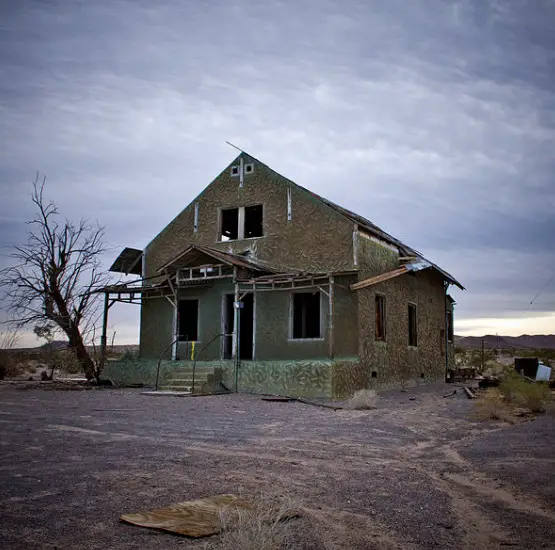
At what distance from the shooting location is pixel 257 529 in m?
3.65

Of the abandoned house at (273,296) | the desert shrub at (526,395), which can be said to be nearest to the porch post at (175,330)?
the abandoned house at (273,296)

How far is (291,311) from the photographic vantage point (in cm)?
1820

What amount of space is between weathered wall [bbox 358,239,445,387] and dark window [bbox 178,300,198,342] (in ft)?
21.1

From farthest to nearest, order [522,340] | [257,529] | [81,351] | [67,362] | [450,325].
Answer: [522,340]
[450,325]
[67,362]
[81,351]
[257,529]

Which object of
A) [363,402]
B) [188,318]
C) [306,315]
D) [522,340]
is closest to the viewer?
[363,402]

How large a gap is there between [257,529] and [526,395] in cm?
1080

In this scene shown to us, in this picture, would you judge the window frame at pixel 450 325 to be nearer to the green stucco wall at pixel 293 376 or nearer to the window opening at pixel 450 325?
the window opening at pixel 450 325

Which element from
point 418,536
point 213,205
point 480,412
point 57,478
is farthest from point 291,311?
point 418,536

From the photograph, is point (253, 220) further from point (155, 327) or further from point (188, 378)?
point (188, 378)

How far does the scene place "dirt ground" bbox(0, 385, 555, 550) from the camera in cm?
427

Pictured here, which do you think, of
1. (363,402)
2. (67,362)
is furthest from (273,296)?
(67,362)

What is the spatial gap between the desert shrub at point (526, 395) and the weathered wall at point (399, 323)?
4.50 metres

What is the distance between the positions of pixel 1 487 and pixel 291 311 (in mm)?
13303

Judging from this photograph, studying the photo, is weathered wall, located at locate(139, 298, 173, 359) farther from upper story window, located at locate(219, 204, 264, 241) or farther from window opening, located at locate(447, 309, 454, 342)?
window opening, located at locate(447, 309, 454, 342)
